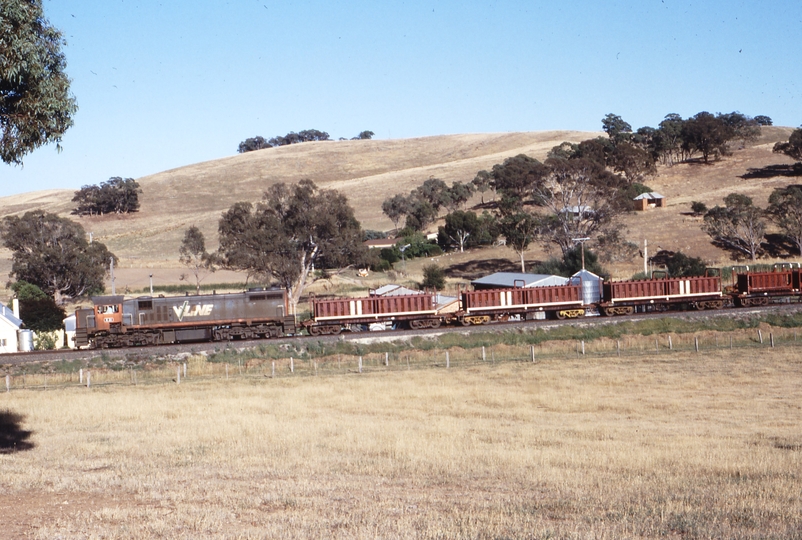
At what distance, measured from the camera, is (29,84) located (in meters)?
17.3

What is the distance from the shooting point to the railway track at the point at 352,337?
1713 inches

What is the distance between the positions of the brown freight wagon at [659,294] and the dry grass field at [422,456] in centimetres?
1711

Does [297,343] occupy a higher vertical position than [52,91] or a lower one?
lower

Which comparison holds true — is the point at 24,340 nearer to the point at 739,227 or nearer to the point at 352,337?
the point at 352,337

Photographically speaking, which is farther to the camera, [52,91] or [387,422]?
[387,422]

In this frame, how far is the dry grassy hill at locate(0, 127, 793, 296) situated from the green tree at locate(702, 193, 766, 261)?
2.11m

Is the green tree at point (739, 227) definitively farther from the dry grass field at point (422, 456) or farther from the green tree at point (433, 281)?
the dry grass field at point (422, 456)

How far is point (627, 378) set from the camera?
35.9 metres

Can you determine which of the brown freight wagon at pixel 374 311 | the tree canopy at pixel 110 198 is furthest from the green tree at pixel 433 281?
the tree canopy at pixel 110 198

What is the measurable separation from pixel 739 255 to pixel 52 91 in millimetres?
90258

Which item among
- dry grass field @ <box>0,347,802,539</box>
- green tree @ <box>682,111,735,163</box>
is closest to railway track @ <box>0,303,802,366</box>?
dry grass field @ <box>0,347,802,539</box>

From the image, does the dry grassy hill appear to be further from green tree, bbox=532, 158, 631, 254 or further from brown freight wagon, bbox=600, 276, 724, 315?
brown freight wagon, bbox=600, 276, 724, 315

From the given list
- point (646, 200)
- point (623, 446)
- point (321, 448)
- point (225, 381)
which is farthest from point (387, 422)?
point (646, 200)

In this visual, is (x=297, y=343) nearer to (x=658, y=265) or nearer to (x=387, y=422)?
(x=387, y=422)
